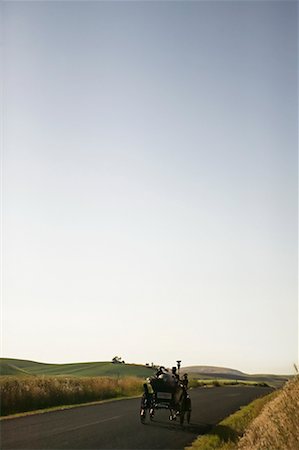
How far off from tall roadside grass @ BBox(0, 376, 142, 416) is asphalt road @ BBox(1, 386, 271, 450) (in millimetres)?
3108

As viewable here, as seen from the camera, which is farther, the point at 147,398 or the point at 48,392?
the point at 48,392

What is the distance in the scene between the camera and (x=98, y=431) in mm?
17641

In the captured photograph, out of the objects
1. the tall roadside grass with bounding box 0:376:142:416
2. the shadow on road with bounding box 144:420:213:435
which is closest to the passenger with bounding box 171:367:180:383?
the shadow on road with bounding box 144:420:213:435

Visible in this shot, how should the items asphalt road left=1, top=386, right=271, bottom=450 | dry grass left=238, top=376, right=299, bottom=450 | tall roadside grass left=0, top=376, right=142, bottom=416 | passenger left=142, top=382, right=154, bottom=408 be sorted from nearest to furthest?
dry grass left=238, top=376, right=299, bottom=450 → asphalt road left=1, top=386, right=271, bottom=450 → passenger left=142, top=382, right=154, bottom=408 → tall roadside grass left=0, top=376, right=142, bottom=416

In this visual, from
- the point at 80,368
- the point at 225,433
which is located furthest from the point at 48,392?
the point at 80,368

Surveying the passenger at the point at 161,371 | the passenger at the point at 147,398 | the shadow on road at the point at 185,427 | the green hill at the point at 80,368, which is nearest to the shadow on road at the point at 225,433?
the shadow on road at the point at 185,427

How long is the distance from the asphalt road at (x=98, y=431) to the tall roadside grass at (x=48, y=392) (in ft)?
10.2

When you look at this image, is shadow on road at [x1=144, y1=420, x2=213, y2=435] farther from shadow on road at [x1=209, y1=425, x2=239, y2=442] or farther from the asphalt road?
shadow on road at [x1=209, y1=425, x2=239, y2=442]

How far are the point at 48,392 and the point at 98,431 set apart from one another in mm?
12347

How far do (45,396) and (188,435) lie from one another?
40.7 ft

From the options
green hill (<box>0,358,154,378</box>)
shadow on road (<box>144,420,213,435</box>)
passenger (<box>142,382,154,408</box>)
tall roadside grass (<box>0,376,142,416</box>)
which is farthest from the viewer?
green hill (<box>0,358,154,378</box>)

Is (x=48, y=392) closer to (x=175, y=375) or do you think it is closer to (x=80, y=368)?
(x=175, y=375)

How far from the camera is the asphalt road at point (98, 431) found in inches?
590

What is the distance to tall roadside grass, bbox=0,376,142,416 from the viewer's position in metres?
25.9
